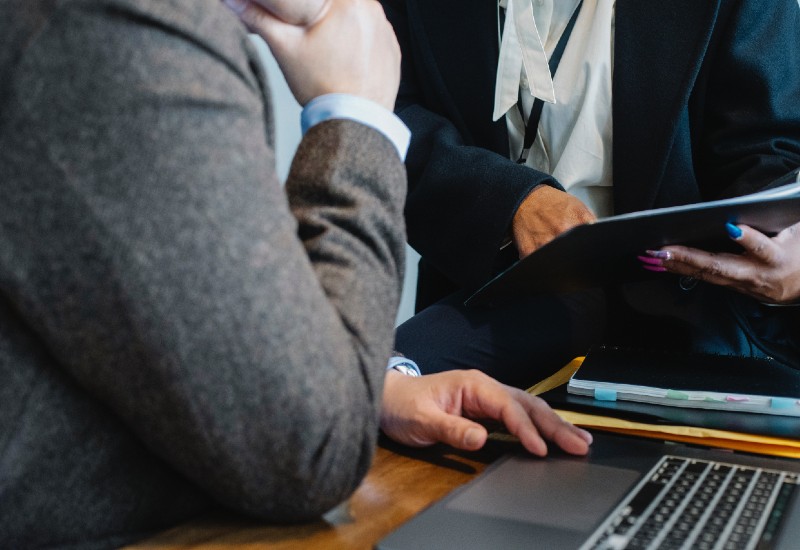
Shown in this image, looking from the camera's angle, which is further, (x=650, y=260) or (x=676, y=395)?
(x=650, y=260)

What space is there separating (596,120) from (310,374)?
1046 millimetres

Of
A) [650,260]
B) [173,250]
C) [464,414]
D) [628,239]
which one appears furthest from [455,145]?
[173,250]

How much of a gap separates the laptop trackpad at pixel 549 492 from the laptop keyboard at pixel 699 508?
0.7 inches

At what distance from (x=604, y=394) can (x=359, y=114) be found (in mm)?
448

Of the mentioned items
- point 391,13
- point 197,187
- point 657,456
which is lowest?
point 657,456

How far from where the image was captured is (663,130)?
4.28 ft

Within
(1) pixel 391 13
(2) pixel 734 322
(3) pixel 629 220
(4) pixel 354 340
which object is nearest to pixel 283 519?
(4) pixel 354 340

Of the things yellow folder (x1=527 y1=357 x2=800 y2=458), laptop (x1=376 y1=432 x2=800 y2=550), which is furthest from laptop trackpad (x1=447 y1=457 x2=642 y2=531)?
yellow folder (x1=527 y1=357 x2=800 y2=458)

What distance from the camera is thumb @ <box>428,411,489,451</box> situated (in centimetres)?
68

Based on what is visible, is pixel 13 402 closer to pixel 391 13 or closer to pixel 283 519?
pixel 283 519

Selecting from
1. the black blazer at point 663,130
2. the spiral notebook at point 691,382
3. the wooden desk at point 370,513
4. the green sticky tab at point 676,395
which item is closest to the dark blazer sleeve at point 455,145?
the black blazer at point 663,130

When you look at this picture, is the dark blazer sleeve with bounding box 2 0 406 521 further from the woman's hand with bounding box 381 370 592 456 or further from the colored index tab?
A: the colored index tab

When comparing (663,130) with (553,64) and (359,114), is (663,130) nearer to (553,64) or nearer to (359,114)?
(553,64)

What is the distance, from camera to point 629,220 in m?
0.74
